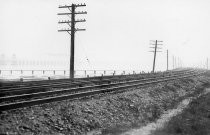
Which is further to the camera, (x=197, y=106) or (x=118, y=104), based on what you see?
(x=197, y=106)

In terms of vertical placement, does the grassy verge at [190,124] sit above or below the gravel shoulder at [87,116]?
below

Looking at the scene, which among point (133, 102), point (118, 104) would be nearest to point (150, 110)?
point (133, 102)

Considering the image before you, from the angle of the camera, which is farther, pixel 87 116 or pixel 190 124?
pixel 190 124

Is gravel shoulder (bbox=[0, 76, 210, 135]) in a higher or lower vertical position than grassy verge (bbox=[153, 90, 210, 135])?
higher

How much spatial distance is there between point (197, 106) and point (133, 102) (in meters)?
4.03

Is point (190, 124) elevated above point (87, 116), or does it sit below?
below

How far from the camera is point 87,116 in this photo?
12438mm

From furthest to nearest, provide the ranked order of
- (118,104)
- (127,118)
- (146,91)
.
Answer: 1. (146,91)
2. (118,104)
3. (127,118)

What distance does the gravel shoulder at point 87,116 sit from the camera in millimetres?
9773

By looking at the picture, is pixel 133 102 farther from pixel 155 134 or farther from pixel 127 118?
pixel 155 134

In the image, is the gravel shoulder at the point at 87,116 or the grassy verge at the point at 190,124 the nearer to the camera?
the gravel shoulder at the point at 87,116

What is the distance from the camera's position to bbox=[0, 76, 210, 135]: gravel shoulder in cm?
977

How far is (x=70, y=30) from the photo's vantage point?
3269 cm

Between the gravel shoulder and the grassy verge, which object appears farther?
the grassy verge
